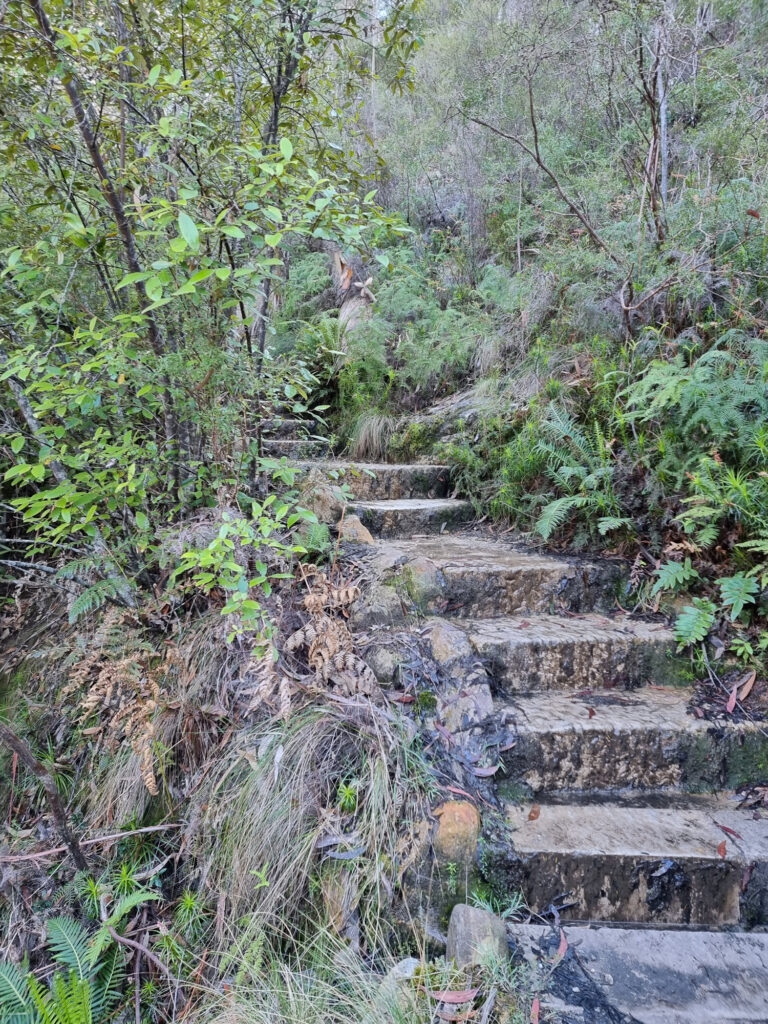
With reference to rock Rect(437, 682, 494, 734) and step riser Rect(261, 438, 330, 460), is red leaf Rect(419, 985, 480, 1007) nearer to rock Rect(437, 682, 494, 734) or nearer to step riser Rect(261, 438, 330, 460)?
rock Rect(437, 682, 494, 734)

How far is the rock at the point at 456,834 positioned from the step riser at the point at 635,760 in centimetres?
34

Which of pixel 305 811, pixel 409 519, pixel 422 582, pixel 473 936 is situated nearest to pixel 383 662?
pixel 422 582

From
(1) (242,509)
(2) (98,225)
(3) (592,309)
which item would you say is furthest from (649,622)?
(2) (98,225)

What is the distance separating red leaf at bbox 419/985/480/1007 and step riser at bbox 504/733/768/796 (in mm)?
766

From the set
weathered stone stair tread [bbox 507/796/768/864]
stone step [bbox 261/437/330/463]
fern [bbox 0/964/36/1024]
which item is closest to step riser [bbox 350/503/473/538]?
stone step [bbox 261/437/330/463]

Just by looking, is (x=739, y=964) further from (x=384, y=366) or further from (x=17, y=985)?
(x=384, y=366)

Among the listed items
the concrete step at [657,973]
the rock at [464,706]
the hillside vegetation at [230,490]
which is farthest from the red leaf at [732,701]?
the rock at [464,706]

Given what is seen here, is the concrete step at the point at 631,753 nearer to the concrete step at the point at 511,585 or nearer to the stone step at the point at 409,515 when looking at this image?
the concrete step at the point at 511,585

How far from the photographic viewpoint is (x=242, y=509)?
2.67m

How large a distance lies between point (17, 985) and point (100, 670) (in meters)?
1.15

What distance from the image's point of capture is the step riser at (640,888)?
6.01 ft

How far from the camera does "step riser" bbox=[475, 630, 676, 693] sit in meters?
2.46

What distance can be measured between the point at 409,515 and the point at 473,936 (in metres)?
2.49

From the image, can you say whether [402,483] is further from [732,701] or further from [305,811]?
[305,811]
